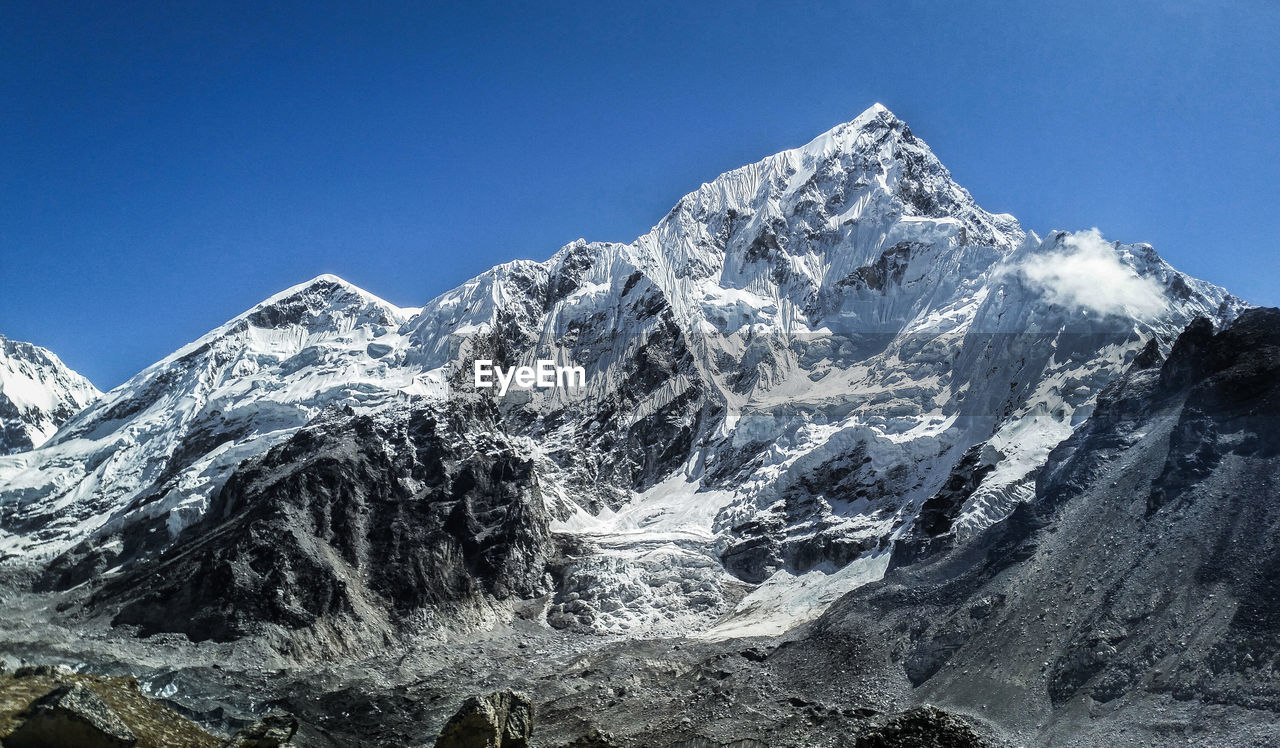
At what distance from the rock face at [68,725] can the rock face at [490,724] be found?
34.2 feet

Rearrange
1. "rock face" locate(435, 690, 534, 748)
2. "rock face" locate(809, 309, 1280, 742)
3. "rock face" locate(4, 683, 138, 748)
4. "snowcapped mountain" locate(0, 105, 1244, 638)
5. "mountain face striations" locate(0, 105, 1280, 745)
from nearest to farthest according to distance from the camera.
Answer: "rock face" locate(4, 683, 138, 748) < "rock face" locate(435, 690, 534, 748) < "rock face" locate(809, 309, 1280, 742) < "mountain face striations" locate(0, 105, 1280, 745) < "snowcapped mountain" locate(0, 105, 1244, 638)

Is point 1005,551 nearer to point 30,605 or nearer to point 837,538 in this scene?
point 837,538

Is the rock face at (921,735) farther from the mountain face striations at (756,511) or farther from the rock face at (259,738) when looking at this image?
the rock face at (259,738)

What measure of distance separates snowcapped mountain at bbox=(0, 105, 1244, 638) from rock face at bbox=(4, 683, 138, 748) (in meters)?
88.7

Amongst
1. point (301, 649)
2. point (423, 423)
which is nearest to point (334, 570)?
point (301, 649)

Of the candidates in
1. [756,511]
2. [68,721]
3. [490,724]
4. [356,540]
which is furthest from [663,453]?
[68,721]

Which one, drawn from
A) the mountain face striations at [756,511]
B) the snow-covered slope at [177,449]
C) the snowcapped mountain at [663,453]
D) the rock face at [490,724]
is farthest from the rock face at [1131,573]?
the snow-covered slope at [177,449]

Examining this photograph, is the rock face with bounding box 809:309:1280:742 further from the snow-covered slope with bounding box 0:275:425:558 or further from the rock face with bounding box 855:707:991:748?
the snow-covered slope with bounding box 0:275:425:558

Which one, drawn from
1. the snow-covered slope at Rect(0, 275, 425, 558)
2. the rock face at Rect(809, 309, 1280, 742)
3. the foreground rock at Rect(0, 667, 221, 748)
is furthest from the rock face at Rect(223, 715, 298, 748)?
the snow-covered slope at Rect(0, 275, 425, 558)

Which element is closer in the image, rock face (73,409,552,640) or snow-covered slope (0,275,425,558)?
rock face (73,409,552,640)

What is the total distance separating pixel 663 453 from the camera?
17412cm

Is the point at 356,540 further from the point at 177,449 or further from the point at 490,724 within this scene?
the point at 490,724

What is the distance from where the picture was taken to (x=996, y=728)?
220ft

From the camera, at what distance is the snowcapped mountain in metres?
121
